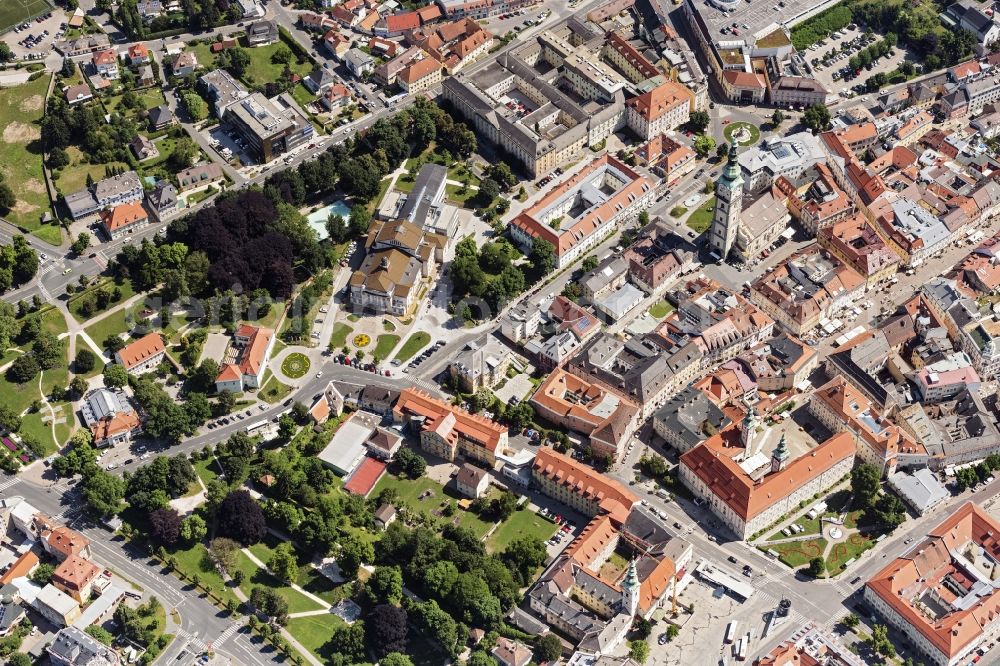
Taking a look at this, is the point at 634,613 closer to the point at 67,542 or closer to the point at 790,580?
the point at 790,580

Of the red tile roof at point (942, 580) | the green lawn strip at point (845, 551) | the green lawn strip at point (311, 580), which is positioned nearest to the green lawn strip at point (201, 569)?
the green lawn strip at point (311, 580)

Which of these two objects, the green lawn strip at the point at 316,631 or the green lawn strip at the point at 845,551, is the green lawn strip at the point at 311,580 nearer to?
the green lawn strip at the point at 316,631

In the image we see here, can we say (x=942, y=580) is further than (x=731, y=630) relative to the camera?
Yes

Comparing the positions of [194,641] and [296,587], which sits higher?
[296,587]

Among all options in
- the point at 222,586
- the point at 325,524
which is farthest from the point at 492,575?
the point at 222,586

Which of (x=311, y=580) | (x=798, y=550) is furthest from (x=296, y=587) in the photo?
(x=798, y=550)

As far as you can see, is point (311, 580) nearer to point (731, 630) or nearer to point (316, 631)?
point (316, 631)

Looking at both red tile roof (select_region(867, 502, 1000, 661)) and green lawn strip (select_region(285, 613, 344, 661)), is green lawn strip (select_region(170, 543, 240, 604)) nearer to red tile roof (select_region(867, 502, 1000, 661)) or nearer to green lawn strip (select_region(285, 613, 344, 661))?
green lawn strip (select_region(285, 613, 344, 661))

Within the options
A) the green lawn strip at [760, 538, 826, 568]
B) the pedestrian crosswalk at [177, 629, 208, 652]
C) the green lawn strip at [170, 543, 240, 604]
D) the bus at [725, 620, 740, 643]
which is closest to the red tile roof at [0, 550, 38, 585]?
the green lawn strip at [170, 543, 240, 604]
